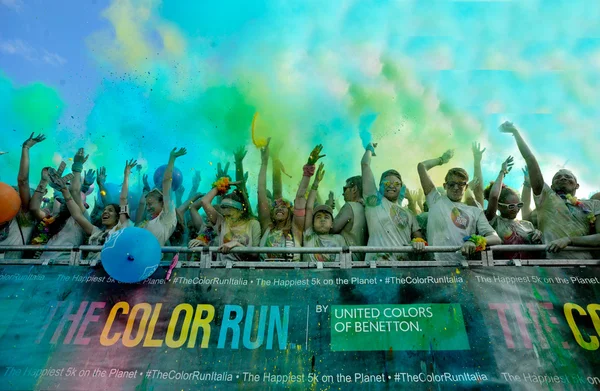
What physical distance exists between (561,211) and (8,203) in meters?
8.41

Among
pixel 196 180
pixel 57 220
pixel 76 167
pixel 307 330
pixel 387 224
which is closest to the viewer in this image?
pixel 307 330

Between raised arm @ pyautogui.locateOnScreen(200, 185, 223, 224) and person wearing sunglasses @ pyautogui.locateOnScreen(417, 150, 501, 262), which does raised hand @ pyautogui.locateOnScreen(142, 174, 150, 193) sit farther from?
person wearing sunglasses @ pyautogui.locateOnScreen(417, 150, 501, 262)

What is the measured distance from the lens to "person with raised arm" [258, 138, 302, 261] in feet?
22.6

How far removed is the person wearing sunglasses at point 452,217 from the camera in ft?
21.1

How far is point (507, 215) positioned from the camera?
7.29m

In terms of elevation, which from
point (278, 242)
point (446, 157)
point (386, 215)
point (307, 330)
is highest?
point (446, 157)

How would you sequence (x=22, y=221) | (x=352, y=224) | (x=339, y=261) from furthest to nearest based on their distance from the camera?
(x=22, y=221) < (x=352, y=224) < (x=339, y=261)

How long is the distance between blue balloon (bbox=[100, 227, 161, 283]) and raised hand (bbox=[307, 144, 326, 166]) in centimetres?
273

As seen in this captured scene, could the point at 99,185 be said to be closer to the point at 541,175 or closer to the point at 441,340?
the point at 441,340

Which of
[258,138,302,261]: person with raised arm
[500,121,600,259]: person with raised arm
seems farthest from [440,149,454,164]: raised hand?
[258,138,302,261]: person with raised arm

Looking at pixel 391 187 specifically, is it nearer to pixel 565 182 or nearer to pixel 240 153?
pixel 565 182

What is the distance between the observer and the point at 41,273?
6254mm

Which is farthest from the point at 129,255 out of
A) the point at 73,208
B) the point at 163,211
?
the point at 73,208

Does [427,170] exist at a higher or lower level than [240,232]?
higher
